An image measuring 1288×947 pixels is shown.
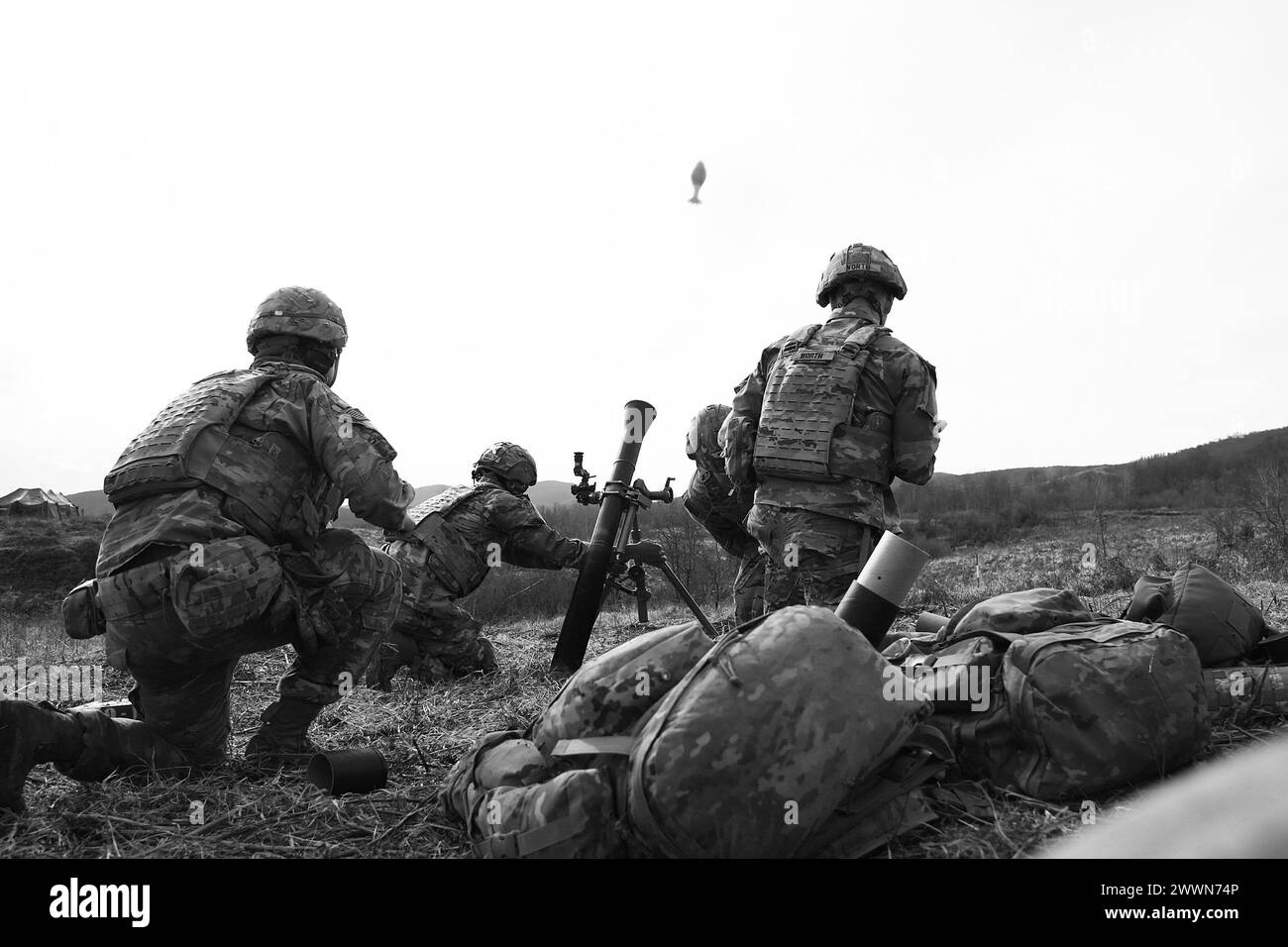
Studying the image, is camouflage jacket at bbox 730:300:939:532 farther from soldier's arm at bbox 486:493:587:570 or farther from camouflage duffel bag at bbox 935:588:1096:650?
soldier's arm at bbox 486:493:587:570

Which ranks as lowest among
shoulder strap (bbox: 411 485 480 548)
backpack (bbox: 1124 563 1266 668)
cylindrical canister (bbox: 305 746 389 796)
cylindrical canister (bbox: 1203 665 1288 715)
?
cylindrical canister (bbox: 305 746 389 796)

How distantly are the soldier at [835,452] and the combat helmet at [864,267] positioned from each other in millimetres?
314

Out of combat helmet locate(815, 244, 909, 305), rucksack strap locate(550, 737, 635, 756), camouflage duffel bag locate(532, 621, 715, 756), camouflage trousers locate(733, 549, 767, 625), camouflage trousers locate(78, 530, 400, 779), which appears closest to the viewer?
rucksack strap locate(550, 737, 635, 756)

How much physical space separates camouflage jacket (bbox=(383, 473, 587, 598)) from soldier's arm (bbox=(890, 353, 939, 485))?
2673mm

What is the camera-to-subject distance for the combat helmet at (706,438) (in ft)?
19.3

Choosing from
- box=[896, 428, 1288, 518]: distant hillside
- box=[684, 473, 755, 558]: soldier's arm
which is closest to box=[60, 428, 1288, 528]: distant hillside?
box=[896, 428, 1288, 518]: distant hillside

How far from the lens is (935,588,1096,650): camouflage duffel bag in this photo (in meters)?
3.05

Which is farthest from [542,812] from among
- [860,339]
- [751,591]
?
[751,591]

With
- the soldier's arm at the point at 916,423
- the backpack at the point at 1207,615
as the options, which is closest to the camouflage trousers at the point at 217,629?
the soldier's arm at the point at 916,423

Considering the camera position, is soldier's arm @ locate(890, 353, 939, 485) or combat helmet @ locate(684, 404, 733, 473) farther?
combat helmet @ locate(684, 404, 733, 473)

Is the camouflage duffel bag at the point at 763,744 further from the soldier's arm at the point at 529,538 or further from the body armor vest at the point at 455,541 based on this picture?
the body armor vest at the point at 455,541
